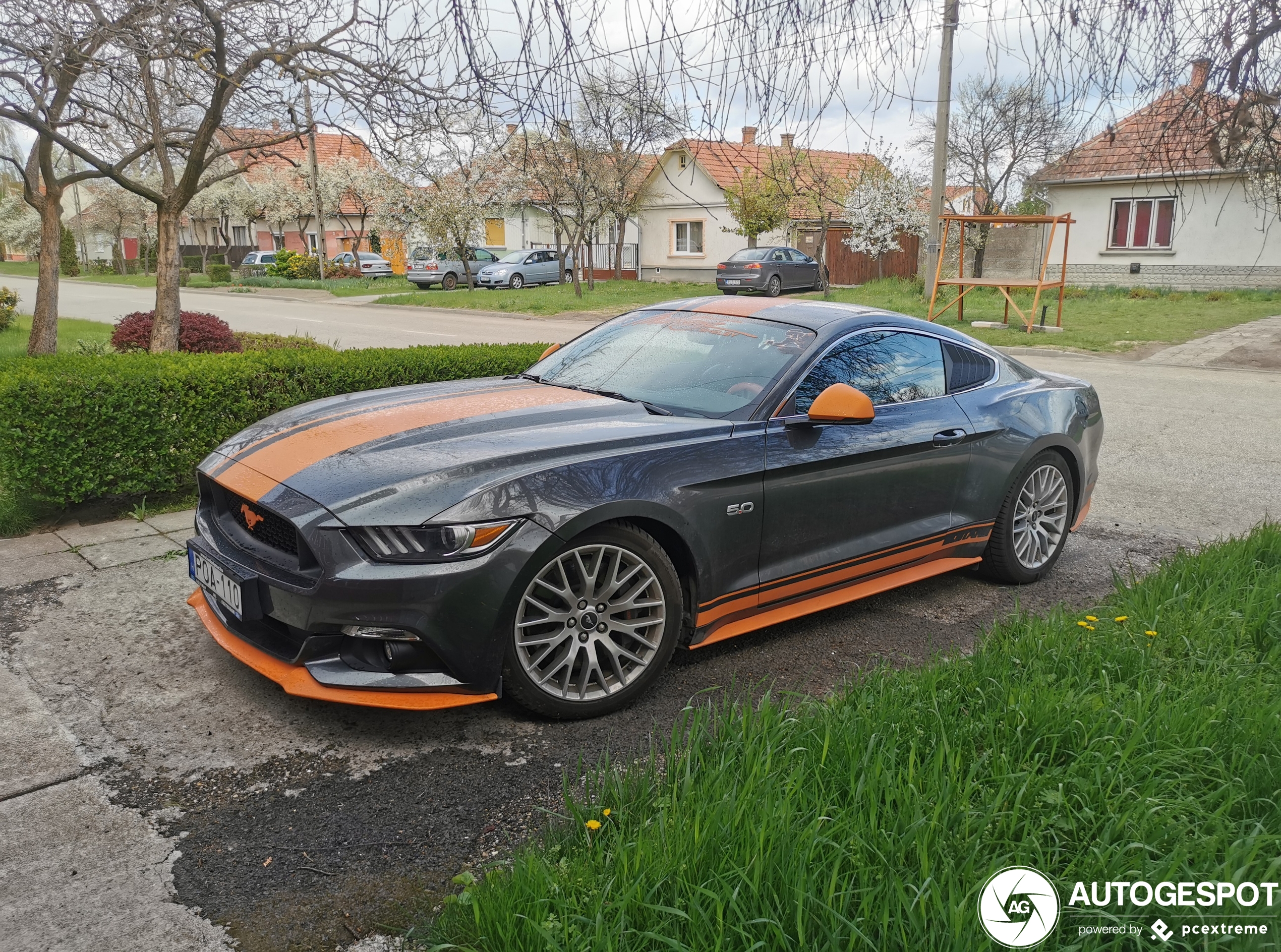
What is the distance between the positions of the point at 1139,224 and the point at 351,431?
29513 millimetres

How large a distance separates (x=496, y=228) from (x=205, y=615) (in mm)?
44843

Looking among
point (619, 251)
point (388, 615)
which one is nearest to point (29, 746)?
point (388, 615)

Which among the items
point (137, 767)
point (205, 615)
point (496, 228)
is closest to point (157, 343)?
point (205, 615)

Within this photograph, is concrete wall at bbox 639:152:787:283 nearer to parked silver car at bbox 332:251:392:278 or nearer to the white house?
the white house

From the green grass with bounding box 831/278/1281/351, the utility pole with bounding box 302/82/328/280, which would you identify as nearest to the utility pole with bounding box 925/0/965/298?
the green grass with bounding box 831/278/1281/351

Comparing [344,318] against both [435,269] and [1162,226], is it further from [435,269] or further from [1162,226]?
[1162,226]

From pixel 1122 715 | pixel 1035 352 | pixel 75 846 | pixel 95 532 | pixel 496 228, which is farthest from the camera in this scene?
pixel 496 228

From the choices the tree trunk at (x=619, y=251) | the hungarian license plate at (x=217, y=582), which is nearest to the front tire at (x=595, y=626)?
the hungarian license plate at (x=217, y=582)

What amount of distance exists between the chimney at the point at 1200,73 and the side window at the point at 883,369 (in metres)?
1.58

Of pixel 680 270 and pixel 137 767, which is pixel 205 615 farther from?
pixel 680 270

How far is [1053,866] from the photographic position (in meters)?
2.46

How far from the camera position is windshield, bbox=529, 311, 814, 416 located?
4.24m

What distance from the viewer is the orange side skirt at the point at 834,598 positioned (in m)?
4.00

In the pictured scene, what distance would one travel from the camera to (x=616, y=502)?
11.5 ft
